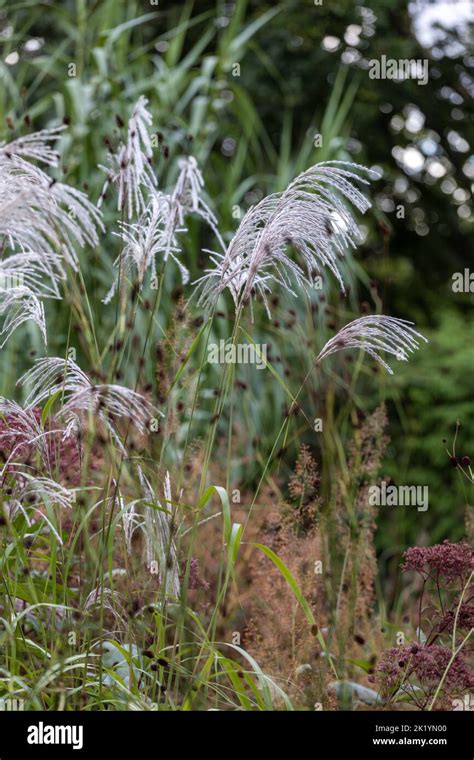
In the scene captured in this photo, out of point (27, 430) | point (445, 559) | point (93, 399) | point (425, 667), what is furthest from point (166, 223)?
point (425, 667)

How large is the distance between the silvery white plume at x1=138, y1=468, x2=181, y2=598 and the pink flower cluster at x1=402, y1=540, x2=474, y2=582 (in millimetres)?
500

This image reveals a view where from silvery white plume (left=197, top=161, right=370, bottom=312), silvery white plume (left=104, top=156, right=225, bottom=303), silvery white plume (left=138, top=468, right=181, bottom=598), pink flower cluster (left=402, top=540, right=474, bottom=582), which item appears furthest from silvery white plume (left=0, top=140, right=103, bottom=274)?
pink flower cluster (left=402, top=540, right=474, bottom=582)

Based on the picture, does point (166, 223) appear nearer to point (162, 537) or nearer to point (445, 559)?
point (162, 537)

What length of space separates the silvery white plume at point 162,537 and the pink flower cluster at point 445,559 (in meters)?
0.50

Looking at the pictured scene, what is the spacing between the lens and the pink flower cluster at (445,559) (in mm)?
2078

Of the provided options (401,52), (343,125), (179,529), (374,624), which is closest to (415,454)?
(343,125)

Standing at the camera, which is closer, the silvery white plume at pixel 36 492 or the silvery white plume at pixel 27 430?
the silvery white plume at pixel 36 492

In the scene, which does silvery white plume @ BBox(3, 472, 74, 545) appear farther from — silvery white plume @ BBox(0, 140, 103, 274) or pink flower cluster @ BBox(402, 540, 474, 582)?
pink flower cluster @ BBox(402, 540, 474, 582)

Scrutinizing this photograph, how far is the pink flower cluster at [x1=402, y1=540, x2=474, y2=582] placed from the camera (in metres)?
2.08

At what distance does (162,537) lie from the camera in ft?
6.52

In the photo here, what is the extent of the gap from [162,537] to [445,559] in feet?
1.98

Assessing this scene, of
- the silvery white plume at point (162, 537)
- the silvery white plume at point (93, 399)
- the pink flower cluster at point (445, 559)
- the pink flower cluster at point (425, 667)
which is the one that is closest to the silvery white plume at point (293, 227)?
the silvery white plume at point (93, 399)

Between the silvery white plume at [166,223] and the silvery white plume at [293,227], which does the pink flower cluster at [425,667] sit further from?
the silvery white plume at [166,223]

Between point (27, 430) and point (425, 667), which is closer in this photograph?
point (425, 667)
